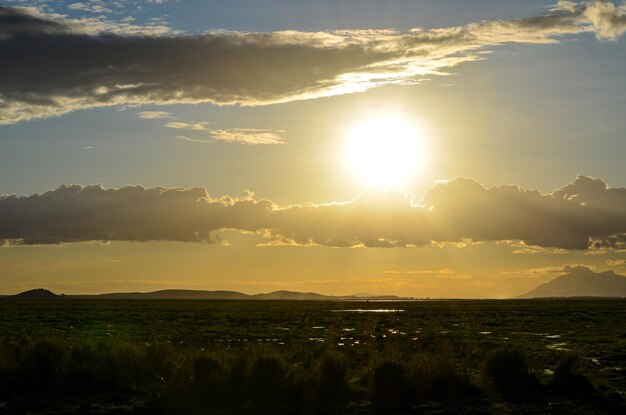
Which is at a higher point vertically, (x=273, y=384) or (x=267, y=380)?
(x=267, y=380)

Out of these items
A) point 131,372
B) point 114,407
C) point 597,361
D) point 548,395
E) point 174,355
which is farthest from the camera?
point 597,361

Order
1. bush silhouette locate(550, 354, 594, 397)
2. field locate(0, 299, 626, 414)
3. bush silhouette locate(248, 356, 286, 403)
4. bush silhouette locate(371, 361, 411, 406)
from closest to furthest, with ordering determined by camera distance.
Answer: field locate(0, 299, 626, 414) → bush silhouette locate(371, 361, 411, 406) → bush silhouette locate(248, 356, 286, 403) → bush silhouette locate(550, 354, 594, 397)

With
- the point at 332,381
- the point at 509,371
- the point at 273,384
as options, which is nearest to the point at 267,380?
the point at 273,384

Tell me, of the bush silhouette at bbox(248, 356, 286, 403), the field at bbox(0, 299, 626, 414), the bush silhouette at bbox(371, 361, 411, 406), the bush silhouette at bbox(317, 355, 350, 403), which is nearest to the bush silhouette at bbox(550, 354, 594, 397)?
the field at bbox(0, 299, 626, 414)

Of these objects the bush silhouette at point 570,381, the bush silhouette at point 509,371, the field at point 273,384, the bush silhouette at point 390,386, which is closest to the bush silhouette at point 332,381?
the field at point 273,384

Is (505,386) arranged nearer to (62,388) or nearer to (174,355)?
(174,355)

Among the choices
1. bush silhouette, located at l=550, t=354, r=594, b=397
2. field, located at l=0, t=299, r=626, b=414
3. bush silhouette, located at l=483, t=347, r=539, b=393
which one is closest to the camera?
field, located at l=0, t=299, r=626, b=414

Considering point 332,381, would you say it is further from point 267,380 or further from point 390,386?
point 267,380

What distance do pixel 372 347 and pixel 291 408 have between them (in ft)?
58.6

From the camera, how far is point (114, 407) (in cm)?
2195

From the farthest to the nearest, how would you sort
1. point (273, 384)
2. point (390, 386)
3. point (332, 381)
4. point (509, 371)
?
point (509, 371) → point (332, 381) → point (273, 384) → point (390, 386)

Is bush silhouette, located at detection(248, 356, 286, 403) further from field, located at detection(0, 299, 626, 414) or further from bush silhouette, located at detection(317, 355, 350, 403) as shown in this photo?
bush silhouette, located at detection(317, 355, 350, 403)

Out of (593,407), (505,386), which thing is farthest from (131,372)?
(593,407)

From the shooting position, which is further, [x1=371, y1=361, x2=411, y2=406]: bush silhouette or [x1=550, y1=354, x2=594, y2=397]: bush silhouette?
[x1=550, y1=354, x2=594, y2=397]: bush silhouette
